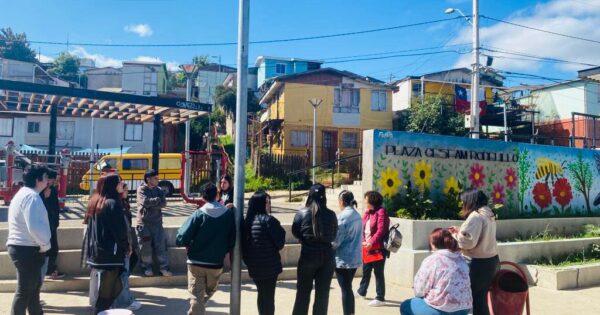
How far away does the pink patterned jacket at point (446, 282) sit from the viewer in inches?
162

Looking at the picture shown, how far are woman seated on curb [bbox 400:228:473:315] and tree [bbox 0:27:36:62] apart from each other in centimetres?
4898

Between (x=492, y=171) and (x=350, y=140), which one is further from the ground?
(x=350, y=140)

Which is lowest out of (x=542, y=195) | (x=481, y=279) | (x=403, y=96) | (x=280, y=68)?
(x=481, y=279)

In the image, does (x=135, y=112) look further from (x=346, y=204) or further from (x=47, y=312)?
(x=346, y=204)

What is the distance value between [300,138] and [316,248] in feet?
80.3

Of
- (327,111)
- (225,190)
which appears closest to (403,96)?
(327,111)

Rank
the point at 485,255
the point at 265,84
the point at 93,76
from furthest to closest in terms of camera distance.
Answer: the point at 93,76, the point at 265,84, the point at 485,255

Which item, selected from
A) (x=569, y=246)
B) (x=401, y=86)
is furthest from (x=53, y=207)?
(x=401, y=86)

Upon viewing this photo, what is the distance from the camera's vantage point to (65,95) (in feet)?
31.7

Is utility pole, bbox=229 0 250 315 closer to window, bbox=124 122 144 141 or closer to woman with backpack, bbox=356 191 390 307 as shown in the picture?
woman with backpack, bbox=356 191 390 307

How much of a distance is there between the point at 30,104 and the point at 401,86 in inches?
1158

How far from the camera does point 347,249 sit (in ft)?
18.7

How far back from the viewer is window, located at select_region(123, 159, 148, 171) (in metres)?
20.2

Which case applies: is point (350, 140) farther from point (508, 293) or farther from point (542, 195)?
point (508, 293)
